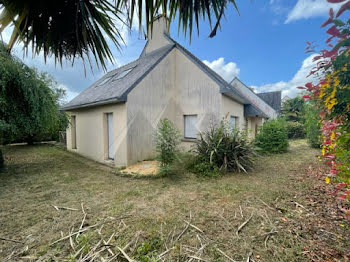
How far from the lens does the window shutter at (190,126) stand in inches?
328

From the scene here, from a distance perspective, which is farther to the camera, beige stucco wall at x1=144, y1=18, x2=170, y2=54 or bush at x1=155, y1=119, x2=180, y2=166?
beige stucco wall at x1=144, y1=18, x2=170, y2=54

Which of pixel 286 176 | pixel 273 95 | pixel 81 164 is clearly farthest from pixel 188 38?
pixel 273 95

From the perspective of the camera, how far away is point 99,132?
8.09 meters

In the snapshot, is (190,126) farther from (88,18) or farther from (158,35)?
(88,18)

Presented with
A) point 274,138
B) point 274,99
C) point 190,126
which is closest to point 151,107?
point 190,126

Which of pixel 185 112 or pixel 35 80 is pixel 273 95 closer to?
pixel 185 112

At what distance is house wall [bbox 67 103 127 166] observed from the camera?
6860 millimetres

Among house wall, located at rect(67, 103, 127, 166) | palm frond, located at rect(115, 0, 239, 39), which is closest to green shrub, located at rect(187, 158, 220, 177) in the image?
house wall, located at rect(67, 103, 127, 166)

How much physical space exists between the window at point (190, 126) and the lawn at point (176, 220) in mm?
3392

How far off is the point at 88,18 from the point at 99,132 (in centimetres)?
599

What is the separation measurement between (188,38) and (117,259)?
11.8 feet

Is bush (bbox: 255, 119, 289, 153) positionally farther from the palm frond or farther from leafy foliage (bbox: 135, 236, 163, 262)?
leafy foliage (bbox: 135, 236, 163, 262)

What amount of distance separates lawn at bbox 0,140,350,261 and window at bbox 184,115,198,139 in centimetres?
339

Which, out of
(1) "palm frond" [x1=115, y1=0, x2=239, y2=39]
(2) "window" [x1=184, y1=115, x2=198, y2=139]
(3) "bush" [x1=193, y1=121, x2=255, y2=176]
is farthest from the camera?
(2) "window" [x1=184, y1=115, x2=198, y2=139]
